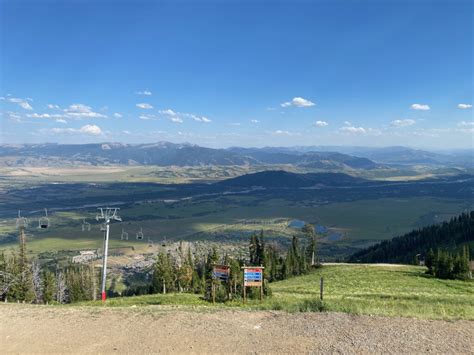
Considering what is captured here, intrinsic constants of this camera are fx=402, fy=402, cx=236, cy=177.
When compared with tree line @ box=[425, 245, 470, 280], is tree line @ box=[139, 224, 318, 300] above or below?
Answer: below

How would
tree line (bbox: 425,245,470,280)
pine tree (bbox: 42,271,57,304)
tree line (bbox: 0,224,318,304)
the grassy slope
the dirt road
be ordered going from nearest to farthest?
1. the dirt road
2. the grassy slope
3. tree line (bbox: 425,245,470,280)
4. tree line (bbox: 0,224,318,304)
5. pine tree (bbox: 42,271,57,304)

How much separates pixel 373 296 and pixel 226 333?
82.3 ft

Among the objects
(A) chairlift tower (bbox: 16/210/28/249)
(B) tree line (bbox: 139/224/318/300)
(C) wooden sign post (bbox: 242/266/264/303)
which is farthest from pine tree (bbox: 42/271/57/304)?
(C) wooden sign post (bbox: 242/266/264/303)

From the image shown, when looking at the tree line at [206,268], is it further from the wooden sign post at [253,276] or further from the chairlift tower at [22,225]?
the wooden sign post at [253,276]

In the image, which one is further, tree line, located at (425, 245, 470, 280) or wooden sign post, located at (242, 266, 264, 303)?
tree line, located at (425, 245, 470, 280)

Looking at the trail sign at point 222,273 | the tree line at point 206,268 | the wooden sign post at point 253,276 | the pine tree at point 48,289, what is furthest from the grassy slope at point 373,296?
the pine tree at point 48,289

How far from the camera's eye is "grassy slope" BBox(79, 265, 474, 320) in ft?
72.4

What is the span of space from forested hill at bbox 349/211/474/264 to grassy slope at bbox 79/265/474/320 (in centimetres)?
7126

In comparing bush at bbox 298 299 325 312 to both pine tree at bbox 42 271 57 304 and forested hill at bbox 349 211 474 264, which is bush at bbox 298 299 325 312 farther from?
forested hill at bbox 349 211 474 264

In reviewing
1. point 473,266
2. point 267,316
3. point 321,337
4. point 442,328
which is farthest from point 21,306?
point 473,266

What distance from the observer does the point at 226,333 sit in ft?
60.7

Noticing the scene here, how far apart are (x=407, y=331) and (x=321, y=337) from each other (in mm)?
4056

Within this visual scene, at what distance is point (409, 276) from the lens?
57.7 m

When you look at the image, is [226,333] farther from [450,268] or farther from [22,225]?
[22,225]
